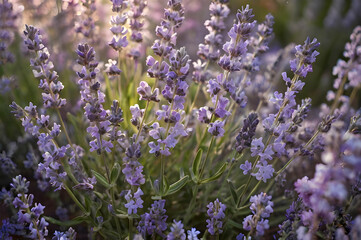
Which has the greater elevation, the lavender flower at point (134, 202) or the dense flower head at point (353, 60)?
the dense flower head at point (353, 60)

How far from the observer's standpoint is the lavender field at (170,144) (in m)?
1.56

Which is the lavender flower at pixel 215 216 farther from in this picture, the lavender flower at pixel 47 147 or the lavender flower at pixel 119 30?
the lavender flower at pixel 119 30

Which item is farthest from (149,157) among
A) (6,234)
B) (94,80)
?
(6,234)

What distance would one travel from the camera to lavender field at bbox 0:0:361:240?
1.56m

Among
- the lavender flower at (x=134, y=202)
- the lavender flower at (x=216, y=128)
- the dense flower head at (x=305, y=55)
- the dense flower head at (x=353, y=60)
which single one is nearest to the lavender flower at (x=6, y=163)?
the lavender flower at (x=134, y=202)

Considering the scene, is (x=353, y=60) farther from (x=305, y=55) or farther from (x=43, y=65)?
(x=43, y=65)

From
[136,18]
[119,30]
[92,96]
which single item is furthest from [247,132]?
[136,18]

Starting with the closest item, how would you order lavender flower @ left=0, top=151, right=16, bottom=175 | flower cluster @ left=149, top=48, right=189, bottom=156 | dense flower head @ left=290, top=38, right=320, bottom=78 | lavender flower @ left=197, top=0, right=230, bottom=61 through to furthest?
flower cluster @ left=149, top=48, right=189, bottom=156 → dense flower head @ left=290, top=38, right=320, bottom=78 → lavender flower @ left=197, top=0, right=230, bottom=61 → lavender flower @ left=0, top=151, right=16, bottom=175

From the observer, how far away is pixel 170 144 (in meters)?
1.66

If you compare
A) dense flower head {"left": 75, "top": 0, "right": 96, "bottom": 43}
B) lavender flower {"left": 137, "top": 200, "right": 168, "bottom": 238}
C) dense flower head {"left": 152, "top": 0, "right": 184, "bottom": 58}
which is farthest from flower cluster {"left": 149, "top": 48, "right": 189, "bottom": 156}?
dense flower head {"left": 75, "top": 0, "right": 96, "bottom": 43}

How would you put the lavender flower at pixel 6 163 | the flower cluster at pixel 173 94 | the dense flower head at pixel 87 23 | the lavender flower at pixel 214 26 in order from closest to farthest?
the flower cluster at pixel 173 94, the lavender flower at pixel 214 26, the lavender flower at pixel 6 163, the dense flower head at pixel 87 23

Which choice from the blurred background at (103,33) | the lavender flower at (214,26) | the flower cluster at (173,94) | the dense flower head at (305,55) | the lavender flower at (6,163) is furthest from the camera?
the blurred background at (103,33)

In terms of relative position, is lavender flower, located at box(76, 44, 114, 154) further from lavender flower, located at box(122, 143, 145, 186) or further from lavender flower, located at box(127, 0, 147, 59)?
lavender flower, located at box(127, 0, 147, 59)

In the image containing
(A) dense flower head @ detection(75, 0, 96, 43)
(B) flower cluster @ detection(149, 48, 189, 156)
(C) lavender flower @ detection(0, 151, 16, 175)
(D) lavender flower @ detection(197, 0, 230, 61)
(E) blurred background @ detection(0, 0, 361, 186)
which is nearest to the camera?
(B) flower cluster @ detection(149, 48, 189, 156)
